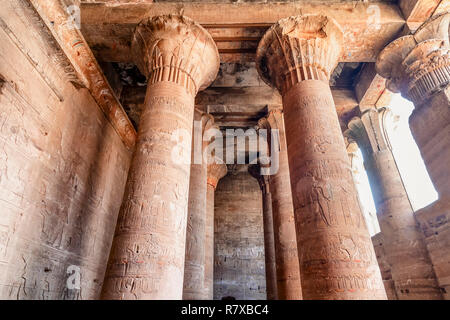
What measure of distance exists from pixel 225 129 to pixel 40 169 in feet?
23.4

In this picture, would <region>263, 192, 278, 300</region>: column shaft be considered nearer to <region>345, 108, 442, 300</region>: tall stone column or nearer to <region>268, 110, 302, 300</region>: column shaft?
<region>268, 110, 302, 300</region>: column shaft

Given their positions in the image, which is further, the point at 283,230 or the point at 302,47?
the point at 283,230

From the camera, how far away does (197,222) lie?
7062 mm

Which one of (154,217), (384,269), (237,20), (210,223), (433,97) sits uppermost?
(237,20)

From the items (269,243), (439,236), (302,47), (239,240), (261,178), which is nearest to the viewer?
(302,47)

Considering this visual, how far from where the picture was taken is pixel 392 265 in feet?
22.0

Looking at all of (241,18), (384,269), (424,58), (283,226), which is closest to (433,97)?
(424,58)

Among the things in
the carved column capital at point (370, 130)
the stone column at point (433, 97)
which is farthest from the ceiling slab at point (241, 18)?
the carved column capital at point (370, 130)

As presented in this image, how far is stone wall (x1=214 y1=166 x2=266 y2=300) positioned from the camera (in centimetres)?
1191

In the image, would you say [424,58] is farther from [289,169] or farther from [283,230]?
[283,230]

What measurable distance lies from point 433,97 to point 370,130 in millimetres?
3038

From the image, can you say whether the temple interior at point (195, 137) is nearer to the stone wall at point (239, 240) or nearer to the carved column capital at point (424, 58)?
the carved column capital at point (424, 58)

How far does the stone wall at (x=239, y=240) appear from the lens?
469 inches

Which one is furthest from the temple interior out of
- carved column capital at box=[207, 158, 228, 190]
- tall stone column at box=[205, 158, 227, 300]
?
carved column capital at box=[207, 158, 228, 190]
